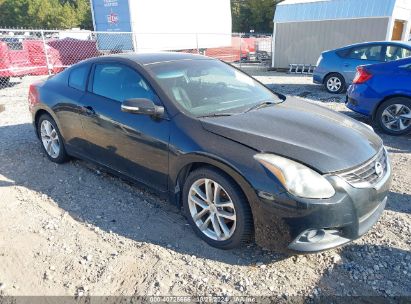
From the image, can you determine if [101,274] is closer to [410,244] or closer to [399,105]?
[410,244]

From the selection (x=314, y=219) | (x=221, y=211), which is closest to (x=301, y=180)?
(x=314, y=219)

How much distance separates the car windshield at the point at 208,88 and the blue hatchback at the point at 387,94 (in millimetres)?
2946

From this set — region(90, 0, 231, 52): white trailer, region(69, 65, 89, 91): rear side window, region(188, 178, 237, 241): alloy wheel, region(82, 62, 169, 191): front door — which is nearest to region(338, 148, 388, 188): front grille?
region(188, 178, 237, 241): alloy wheel

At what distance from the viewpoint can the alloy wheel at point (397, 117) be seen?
18.8 ft

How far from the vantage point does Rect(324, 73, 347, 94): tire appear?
32.3ft

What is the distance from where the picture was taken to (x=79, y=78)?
4188mm

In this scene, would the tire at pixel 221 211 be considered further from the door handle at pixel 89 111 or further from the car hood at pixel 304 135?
the door handle at pixel 89 111

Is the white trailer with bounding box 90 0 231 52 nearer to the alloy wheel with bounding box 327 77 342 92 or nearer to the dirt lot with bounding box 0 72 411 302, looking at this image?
the alloy wheel with bounding box 327 77 342 92

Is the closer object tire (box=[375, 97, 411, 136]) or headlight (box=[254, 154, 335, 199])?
headlight (box=[254, 154, 335, 199])

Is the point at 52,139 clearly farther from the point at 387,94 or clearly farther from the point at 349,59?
the point at 349,59

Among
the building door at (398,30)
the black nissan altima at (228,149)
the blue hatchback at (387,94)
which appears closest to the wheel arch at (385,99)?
the blue hatchback at (387,94)

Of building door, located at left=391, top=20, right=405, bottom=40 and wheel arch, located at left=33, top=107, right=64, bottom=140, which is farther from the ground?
building door, located at left=391, top=20, right=405, bottom=40

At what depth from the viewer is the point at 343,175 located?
247 cm

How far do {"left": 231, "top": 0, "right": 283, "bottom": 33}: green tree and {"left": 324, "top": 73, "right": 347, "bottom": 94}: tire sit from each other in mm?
32638
